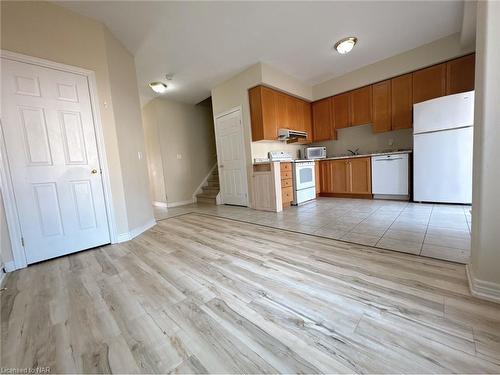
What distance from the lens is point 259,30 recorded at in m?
2.81

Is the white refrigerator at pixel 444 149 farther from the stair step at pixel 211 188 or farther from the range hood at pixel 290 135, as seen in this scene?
the stair step at pixel 211 188

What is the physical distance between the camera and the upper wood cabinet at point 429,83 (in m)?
3.47

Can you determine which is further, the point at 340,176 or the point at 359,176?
the point at 340,176

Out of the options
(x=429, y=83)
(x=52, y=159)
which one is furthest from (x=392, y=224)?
(x=52, y=159)

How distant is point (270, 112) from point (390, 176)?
2665 millimetres

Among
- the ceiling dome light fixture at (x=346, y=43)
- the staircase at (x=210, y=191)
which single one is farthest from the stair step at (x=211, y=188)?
the ceiling dome light fixture at (x=346, y=43)

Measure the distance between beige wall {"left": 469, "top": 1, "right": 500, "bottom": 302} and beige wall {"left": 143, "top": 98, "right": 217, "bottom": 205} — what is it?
5.31 meters

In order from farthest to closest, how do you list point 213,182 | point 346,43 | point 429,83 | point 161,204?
point 213,182 → point 161,204 → point 429,83 → point 346,43

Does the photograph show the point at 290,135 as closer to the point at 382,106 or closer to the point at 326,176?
the point at 326,176

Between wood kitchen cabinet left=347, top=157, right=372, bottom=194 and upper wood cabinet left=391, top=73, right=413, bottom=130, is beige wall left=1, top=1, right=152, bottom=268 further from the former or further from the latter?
upper wood cabinet left=391, top=73, right=413, bottom=130

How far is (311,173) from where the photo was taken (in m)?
4.52

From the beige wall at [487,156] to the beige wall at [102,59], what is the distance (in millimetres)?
3328

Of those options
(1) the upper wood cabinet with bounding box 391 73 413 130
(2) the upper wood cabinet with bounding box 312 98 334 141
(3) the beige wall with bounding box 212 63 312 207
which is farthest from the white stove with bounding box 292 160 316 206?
(1) the upper wood cabinet with bounding box 391 73 413 130

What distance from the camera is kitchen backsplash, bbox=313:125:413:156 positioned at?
4203 mm
